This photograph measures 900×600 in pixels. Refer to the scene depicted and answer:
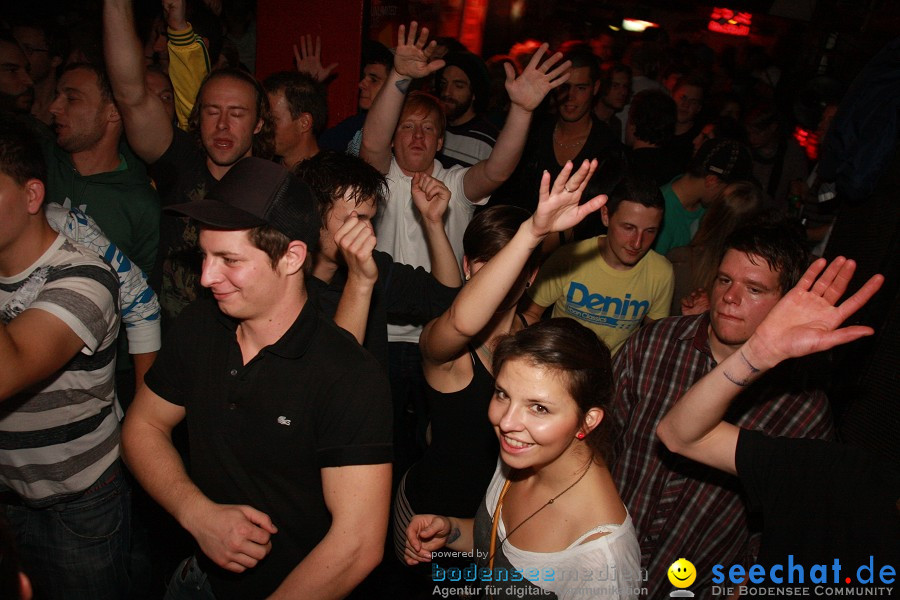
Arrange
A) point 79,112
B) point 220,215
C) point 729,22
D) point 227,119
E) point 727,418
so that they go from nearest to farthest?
1. point 220,215
2. point 727,418
3. point 79,112
4. point 227,119
5. point 729,22

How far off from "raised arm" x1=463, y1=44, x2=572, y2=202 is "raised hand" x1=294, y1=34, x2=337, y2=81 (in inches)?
79.7

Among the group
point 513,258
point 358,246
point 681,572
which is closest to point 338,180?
point 358,246

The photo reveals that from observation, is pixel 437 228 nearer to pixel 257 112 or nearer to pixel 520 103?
pixel 520 103

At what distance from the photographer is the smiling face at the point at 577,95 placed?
15.2 ft

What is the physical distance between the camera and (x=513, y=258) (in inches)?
76.7

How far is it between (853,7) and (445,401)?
10034mm

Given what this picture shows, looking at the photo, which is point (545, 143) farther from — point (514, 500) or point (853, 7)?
point (853, 7)

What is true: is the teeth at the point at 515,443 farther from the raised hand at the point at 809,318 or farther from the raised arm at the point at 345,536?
the raised hand at the point at 809,318

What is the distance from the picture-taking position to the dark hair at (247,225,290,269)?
1.67 metres

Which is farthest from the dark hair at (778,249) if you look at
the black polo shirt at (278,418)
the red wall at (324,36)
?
the red wall at (324,36)

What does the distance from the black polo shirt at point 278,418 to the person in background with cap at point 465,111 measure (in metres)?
2.90

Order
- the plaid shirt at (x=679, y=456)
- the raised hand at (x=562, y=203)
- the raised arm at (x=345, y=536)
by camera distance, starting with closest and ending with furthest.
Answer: the raised arm at (x=345, y=536), the raised hand at (x=562, y=203), the plaid shirt at (x=679, y=456)

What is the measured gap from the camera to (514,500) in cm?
190

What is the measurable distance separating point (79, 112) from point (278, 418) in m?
2.17
